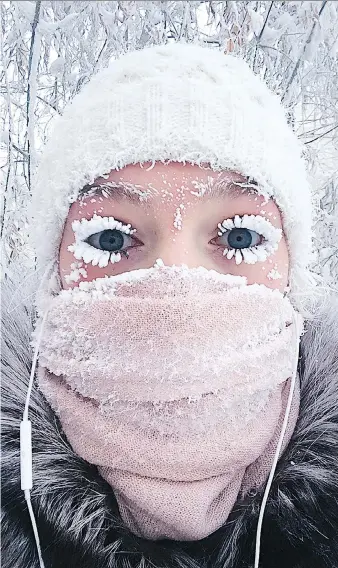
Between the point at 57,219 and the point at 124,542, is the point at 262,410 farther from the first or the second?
the point at 57,219

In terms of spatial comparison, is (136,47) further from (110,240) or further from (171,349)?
(171,349)

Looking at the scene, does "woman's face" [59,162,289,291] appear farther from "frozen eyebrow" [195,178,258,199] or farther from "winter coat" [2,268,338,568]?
"winter coat" [2,268,338,568]

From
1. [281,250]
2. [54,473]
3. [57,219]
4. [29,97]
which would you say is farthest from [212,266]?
[29,97]

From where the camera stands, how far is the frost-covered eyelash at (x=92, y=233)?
699 mm

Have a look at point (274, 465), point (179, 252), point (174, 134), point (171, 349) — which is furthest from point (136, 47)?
point (274, 465)

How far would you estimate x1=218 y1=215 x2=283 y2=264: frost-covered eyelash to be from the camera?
699 mm

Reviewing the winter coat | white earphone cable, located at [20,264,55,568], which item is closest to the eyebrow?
white earphone cable, located at [20,264,55,568]

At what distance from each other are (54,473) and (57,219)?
1.16 ft

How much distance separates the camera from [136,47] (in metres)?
1.22

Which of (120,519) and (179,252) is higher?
(179,252)

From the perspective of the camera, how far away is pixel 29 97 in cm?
120

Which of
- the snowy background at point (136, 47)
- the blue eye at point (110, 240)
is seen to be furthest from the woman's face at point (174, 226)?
the snowy background at point (136, 47)

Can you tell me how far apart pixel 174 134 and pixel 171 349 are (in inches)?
11.0

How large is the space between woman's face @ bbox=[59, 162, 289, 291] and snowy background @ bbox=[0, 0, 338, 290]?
0.34m
